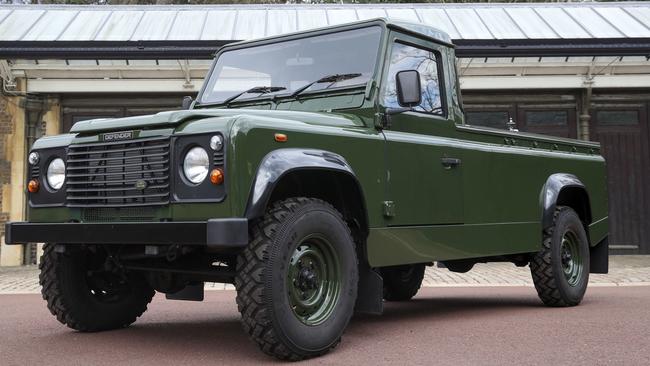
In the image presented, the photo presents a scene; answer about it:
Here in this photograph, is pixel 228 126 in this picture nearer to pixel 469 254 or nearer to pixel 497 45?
pixel 469 254

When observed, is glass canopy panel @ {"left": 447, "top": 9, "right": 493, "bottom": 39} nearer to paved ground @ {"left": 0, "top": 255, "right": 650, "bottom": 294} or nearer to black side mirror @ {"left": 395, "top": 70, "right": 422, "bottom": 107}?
paved ground @ {"left": 0, "top": 255, "right": 650, "bottom": 294}

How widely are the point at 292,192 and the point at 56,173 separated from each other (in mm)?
1641

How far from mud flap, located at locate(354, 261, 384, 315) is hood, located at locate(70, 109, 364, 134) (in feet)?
3.27

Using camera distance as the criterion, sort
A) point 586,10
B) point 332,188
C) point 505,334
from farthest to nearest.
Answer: point 586,10 < point 505,334 < point 332,188

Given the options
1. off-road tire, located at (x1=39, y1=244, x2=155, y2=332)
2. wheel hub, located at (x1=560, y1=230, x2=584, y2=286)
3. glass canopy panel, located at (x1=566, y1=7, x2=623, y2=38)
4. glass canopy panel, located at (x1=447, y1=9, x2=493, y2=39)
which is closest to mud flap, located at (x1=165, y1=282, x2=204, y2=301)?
off-road tire, located at (x1=39, y1=244, x2=155, y2=332)

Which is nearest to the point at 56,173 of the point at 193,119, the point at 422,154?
the point at 193,119

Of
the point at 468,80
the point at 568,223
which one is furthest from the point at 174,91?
the point at 568,223

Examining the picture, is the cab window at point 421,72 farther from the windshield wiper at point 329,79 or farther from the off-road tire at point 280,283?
the off-road tire at point 280,283

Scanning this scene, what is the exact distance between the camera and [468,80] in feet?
45.1

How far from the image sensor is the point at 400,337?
5.00 m

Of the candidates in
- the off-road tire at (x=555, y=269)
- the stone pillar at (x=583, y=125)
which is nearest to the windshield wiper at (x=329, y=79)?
the off-road tire at (x=555, y=269)

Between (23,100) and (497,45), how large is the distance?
9084 millimetres

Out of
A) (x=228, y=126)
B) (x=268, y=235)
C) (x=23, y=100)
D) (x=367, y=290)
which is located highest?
(x=23, y=100)

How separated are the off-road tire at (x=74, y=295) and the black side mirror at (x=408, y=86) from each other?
240 cm
